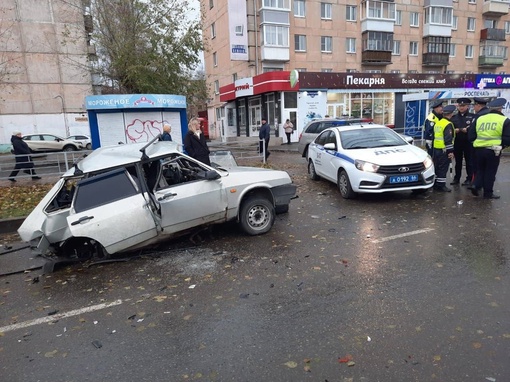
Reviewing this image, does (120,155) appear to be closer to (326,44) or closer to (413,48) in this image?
(326,44)

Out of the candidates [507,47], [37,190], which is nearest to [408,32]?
[507,47]

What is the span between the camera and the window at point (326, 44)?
1371 inches

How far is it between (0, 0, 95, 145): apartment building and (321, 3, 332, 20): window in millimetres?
22195

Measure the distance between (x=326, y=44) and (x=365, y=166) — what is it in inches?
1224

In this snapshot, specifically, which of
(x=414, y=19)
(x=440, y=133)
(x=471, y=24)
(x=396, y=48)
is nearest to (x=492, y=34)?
(x=471, y=24)

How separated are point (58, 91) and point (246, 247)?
1416 inches

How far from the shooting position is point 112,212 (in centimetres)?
472

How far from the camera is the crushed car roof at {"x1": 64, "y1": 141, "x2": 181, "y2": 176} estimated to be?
16.7 feet

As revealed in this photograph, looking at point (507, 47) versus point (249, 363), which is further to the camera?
point (507, 47)

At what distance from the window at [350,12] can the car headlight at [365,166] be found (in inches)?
1302

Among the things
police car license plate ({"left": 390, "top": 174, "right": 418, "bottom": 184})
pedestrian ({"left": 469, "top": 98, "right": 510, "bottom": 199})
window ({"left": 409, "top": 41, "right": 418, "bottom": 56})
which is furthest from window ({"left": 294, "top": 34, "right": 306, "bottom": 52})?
police car license plate ({"left": 390, "top": 174, "right": 418, "bottom": 184})

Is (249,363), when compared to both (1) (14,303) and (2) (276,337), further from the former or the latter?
(1) (14,303)

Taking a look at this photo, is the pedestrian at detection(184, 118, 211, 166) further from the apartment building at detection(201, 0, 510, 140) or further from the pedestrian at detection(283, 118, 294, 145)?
the apartment building at detection(201, 0, 510, 140)

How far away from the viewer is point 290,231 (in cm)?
612
